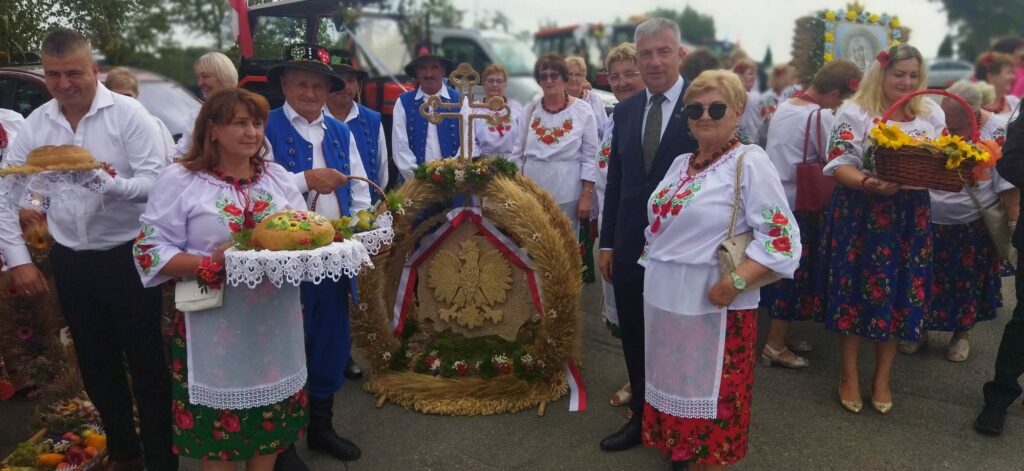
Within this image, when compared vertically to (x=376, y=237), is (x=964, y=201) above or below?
below

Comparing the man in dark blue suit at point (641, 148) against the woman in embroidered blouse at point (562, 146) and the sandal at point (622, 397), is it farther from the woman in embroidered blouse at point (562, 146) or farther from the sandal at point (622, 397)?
the woman in embroidered blouse at point (562, 146)

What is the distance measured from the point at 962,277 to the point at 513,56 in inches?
528

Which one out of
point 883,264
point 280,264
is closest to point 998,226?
point 883,264

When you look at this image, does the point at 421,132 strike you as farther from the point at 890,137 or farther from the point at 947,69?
the point at 947,69

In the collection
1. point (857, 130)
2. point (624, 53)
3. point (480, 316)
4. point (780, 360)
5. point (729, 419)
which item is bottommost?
point (780, 360)

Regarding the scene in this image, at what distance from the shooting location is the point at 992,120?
186 inches

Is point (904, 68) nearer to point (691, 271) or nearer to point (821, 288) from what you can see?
point (821, 288)

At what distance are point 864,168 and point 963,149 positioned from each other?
51 centimetres

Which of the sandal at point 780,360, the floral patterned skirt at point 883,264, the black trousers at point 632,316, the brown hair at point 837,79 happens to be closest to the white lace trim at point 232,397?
the black trousers at point 632,316

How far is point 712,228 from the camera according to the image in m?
2.62

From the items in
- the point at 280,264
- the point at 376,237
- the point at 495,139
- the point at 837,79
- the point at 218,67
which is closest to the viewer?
the point at 280,264

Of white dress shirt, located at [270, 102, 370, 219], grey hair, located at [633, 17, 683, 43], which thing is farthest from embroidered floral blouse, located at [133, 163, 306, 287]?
grey hair, located at [633, 17, 683, 43]

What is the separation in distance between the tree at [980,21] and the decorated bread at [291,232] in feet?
145

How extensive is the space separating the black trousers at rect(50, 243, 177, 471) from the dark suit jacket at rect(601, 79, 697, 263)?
213cm
